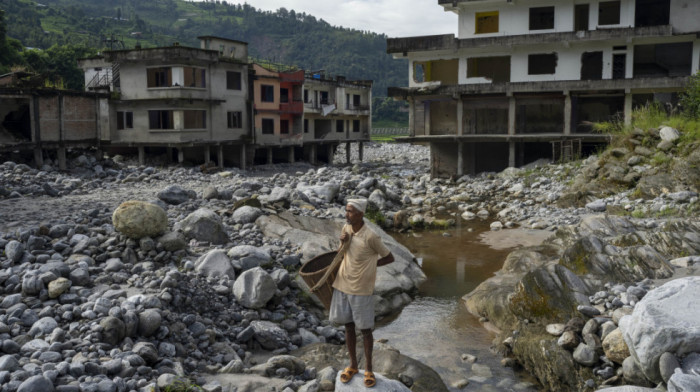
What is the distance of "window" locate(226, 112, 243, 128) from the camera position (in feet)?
134

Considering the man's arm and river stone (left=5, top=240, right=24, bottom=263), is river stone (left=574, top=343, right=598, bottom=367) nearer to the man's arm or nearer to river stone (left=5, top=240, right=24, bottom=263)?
the man's arm

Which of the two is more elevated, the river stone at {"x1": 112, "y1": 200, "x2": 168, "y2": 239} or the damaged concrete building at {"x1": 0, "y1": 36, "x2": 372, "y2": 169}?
the damaged concrete building at {"x1": 0, "y1": 36, "x2": 372, "y2": 169}

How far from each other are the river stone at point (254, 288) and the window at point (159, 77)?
28506 millimetres

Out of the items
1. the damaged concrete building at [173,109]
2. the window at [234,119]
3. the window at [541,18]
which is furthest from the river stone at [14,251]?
the window at [234,119]

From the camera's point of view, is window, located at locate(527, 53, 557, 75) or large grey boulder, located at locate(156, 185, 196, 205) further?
window, located at locate(527, 53, 557, 75)

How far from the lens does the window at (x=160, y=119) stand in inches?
1467

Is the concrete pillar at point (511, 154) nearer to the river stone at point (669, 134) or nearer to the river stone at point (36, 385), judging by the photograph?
the river stone at point (669, 134)

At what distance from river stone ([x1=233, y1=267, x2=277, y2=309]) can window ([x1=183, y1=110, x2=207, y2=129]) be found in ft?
93.1

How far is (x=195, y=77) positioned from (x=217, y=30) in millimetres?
139736

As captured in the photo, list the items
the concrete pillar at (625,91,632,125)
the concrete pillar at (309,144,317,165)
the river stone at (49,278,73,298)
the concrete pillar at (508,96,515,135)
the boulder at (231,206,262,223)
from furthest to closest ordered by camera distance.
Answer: the concrete pillar at (309,144,317,165) < the concrete pillar at (508,96,515,135) < the concrete pillar at (625,91,632,125) < the boulder at (231,206,262,223) < the river stone at (49,278,73,298)

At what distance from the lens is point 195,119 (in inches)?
1500

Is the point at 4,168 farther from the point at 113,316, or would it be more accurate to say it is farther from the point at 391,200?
the point at 113,316

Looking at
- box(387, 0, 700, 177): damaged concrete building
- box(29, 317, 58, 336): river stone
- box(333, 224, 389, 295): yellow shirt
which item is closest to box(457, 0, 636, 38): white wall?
box(387, 0, 700, 177): damaged concrete building

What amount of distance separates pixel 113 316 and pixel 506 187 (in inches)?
953
